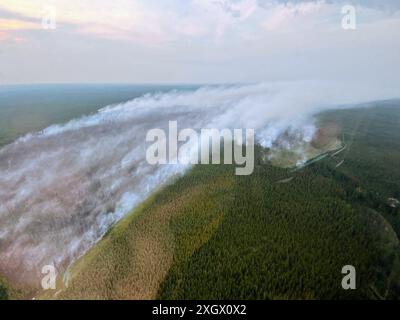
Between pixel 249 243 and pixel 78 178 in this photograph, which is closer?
pixel 249 243

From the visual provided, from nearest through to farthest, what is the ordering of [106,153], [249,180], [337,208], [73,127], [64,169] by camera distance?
[337,208] → [249,180] → [64,169] → [106,153] → [73,127]

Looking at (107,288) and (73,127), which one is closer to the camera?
(107,288)

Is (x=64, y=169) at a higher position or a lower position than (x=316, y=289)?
higher

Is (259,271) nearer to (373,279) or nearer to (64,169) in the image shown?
(373,279)
